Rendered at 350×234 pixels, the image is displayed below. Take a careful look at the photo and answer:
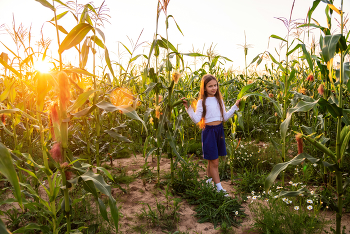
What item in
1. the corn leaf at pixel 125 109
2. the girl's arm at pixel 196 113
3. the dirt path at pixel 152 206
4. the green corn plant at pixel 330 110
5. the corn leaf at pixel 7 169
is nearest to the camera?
the corn leaf at pixel 7 169

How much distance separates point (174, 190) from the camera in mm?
2793

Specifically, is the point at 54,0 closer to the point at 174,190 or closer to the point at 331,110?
the point at 331,110

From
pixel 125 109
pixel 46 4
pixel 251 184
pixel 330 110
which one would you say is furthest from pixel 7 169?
pixel 251 184

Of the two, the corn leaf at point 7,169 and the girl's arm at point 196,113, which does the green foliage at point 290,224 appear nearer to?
the girl's arm at point 196,113

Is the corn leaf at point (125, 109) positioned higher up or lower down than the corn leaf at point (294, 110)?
higher up

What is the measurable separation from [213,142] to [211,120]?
290 millimetres

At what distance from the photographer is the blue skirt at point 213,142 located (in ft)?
9.29

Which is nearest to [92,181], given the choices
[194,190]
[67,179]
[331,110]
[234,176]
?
[67,179]

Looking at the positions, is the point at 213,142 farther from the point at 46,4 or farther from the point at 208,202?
the point at 46,4

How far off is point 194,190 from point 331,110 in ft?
5.30

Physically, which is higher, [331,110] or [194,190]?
[331,110]

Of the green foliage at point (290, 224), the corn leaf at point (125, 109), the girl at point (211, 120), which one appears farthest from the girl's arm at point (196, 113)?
the corn leaf at point (125, 109)

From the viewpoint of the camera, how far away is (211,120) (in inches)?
115

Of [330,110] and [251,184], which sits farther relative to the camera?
[251,184]
